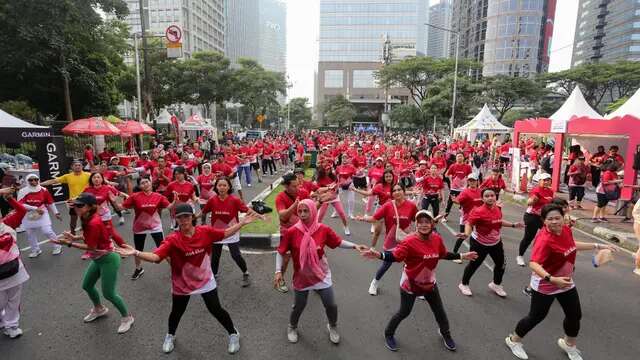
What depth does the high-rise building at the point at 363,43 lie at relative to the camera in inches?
3489

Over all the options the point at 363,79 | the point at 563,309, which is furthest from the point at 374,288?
the point at 363,79

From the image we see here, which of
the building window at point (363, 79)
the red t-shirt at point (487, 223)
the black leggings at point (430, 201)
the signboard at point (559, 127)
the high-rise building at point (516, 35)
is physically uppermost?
the high-rise building at point (516, 35)

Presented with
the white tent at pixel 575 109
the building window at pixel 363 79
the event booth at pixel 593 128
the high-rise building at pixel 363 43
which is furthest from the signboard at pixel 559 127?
the building window at pixel 363 79

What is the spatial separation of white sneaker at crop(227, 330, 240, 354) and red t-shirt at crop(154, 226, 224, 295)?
2.43 ft

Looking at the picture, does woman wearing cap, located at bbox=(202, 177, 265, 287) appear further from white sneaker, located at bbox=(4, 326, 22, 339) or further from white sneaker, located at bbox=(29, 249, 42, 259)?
white sneaker, located at bbox=(29, 249, 42, 259)

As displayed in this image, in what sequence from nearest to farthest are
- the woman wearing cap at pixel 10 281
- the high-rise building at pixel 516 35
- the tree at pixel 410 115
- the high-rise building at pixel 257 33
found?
1. the woman wearing cap at pixel 10 281
2. the tree at pixel 410 115
3. the high-rise building at pixel 516 35
4. the high-rise building at pixel 257 33

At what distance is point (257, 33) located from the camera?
153 m

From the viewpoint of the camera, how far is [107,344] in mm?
4383

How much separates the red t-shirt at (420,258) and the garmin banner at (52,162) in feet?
37.0

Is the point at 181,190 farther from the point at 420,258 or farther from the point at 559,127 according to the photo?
the point at 559,127

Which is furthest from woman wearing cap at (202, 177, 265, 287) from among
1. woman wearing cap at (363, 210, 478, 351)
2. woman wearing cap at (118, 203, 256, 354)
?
woman wearing cap at (363, 210, 478, 351)

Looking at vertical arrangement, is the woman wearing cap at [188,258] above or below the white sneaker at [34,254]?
above

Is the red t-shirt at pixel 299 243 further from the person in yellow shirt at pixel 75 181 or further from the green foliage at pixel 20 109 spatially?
the green foliage at pixel 20 109

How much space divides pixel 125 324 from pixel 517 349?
4.63 m
